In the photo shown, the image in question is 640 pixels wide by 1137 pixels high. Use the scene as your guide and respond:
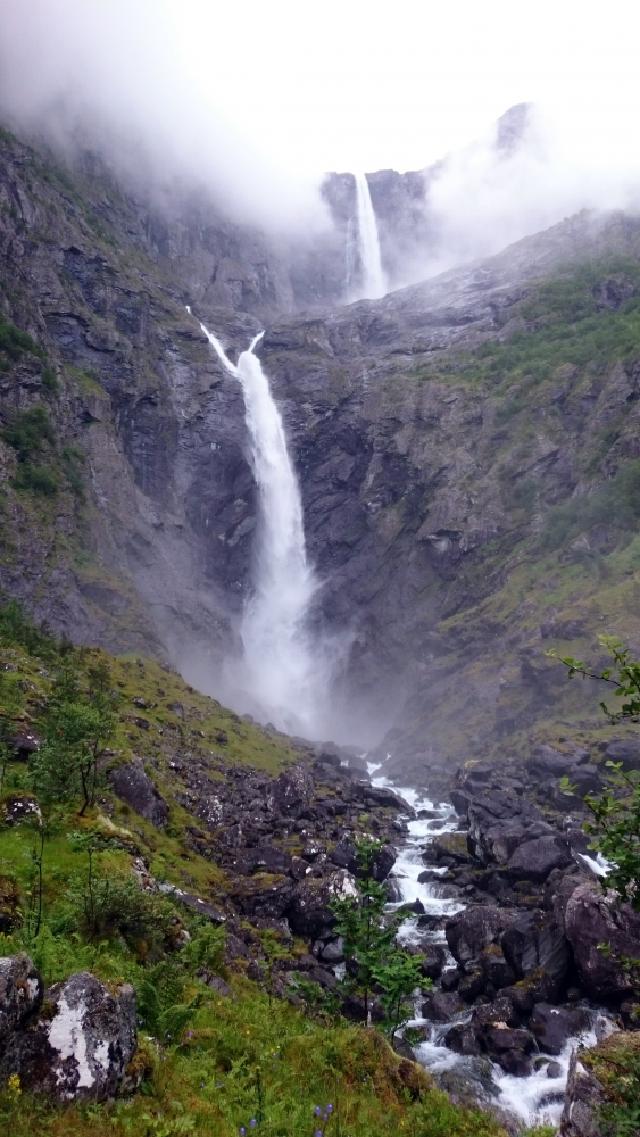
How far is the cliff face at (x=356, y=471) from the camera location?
68250 mm

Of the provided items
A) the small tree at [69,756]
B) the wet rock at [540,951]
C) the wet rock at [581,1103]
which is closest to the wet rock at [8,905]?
the small tree at [69,756]

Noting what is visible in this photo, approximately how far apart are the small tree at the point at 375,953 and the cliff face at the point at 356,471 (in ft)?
175

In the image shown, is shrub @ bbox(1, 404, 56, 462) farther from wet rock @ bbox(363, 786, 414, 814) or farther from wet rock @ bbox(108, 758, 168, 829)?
wet rock @ bbox(108, 758, 168, 829)

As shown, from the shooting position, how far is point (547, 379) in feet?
315

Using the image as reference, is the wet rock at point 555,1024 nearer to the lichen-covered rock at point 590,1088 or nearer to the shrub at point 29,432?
the lichen-covered rock at point 590,1088

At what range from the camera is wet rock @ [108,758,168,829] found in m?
25.7

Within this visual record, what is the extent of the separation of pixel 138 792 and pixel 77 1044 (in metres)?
20.6

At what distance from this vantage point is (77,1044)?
6.50 meters

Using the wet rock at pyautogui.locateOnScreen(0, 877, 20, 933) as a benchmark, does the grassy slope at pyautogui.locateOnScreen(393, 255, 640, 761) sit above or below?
above

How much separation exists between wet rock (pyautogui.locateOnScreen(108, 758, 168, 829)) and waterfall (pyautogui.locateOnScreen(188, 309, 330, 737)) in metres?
50.2

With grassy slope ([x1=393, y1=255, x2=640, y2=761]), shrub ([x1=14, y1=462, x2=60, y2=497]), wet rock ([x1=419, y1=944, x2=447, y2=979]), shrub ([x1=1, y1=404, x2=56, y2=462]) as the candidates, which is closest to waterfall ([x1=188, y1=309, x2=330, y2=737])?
grassy slope ([x1=393, y1=255, x2=640, y2=761])

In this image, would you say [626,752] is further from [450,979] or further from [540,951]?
[450,979]

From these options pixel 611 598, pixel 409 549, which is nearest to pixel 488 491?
pixel 409 549

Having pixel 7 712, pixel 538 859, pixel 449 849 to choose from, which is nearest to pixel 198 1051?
pixel 7 712
